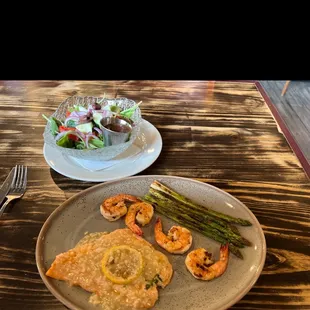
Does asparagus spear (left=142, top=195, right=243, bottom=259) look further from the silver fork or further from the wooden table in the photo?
the silver fork

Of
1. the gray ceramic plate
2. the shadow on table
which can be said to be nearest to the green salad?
the shadow on table

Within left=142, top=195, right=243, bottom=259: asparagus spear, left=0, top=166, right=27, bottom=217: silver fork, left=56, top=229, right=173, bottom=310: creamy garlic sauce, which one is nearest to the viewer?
left=56, top=229, right=173, bottom=310: creamy garlic sauce

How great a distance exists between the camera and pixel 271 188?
3.97 feet

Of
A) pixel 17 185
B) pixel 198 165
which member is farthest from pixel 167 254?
pixel 17 185

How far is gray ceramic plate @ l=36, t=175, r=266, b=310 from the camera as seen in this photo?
33.0 inches

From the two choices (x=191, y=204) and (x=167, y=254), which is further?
(x=191, y=204)

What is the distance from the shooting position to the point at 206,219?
3.44 feet

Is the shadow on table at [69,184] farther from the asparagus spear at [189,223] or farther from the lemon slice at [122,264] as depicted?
the lemon slice at [122,264]

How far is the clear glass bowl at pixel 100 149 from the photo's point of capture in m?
1.25

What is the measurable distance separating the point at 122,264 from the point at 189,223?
0.25m

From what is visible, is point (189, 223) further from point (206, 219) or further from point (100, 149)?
point (100, 149)

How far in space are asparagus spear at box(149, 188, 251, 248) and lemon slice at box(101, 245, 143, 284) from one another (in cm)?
22

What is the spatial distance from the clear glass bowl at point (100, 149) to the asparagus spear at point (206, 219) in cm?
23

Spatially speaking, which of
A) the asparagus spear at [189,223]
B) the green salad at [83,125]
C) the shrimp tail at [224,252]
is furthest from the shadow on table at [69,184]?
the shrimp tail at [224,252]
